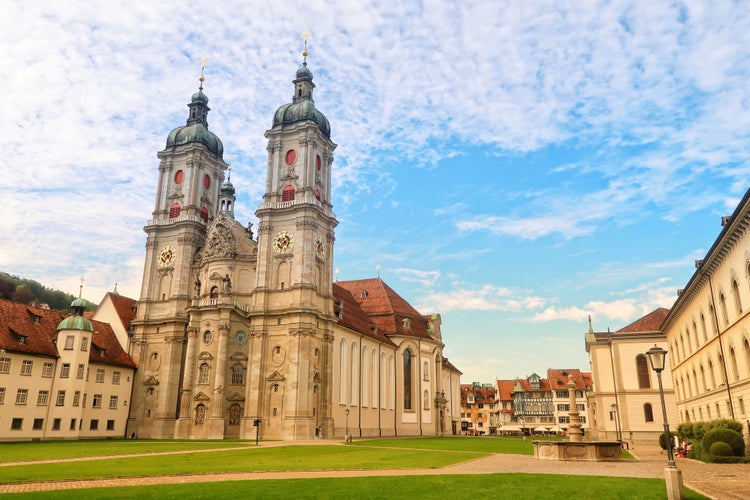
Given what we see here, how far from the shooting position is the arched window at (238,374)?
6281cm

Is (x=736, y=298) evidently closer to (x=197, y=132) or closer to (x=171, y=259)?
(x=171, y=259)

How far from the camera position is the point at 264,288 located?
64.5 meters

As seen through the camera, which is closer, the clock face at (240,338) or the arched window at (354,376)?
the clock face at (240,338)

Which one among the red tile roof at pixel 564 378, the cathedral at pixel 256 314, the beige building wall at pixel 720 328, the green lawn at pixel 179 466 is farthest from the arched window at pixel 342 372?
the red tile roof at pixel 564 378

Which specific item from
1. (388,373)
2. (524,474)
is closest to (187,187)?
(388,373)

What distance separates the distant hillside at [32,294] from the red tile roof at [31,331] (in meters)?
51.7

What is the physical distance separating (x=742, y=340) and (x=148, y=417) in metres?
58.3

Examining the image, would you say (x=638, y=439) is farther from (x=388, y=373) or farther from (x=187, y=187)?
(x=187, y=187)

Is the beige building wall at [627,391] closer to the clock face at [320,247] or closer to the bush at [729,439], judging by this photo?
the clock face at [320,247]

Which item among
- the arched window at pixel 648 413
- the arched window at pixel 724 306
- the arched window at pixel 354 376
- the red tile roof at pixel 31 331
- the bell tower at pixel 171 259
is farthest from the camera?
the arched window at pixel 354 376

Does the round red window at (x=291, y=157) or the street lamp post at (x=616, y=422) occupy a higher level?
the round red window at (x=291, y=157)

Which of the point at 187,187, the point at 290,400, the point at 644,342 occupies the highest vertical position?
the point at 187,187

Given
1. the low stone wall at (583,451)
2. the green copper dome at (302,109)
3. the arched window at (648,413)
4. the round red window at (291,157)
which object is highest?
the green copper dome at (302,109)

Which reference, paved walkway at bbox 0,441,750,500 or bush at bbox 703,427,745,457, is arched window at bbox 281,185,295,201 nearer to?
paved walkway at bbox 0,441,750,500
